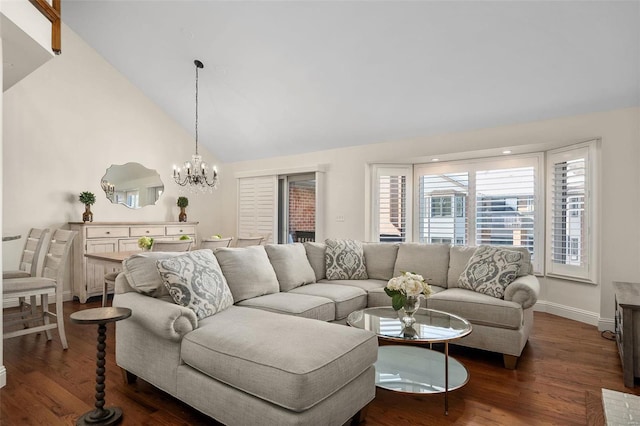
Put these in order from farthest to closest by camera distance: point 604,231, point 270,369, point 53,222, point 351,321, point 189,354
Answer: point 53,222
point 604,231
point 351,321
point 189,354
point 270,369

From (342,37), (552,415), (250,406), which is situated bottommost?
(552,415)

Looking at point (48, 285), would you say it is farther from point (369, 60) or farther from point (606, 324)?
point (606, 324)

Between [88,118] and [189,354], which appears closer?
[189,354]

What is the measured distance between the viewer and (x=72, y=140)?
497 cm

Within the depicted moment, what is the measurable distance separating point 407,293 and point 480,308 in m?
0.87

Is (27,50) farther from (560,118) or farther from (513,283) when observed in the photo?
(560,118)

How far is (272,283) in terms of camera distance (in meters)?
3.14

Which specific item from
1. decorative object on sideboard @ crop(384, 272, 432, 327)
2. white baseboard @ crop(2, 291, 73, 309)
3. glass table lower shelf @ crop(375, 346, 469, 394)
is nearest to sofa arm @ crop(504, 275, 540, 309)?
glass table lower shelf @ crop(375, 346, 469, 394)

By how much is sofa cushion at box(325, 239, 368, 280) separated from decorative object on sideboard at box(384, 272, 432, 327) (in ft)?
4.64

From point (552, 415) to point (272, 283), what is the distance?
209cm

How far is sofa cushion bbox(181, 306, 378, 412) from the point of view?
61.6 inches

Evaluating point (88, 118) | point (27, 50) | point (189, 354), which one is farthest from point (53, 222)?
point (189, 354)

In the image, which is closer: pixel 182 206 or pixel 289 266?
pixel 289 266

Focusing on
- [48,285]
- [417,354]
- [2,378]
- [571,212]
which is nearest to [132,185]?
[48,285]
